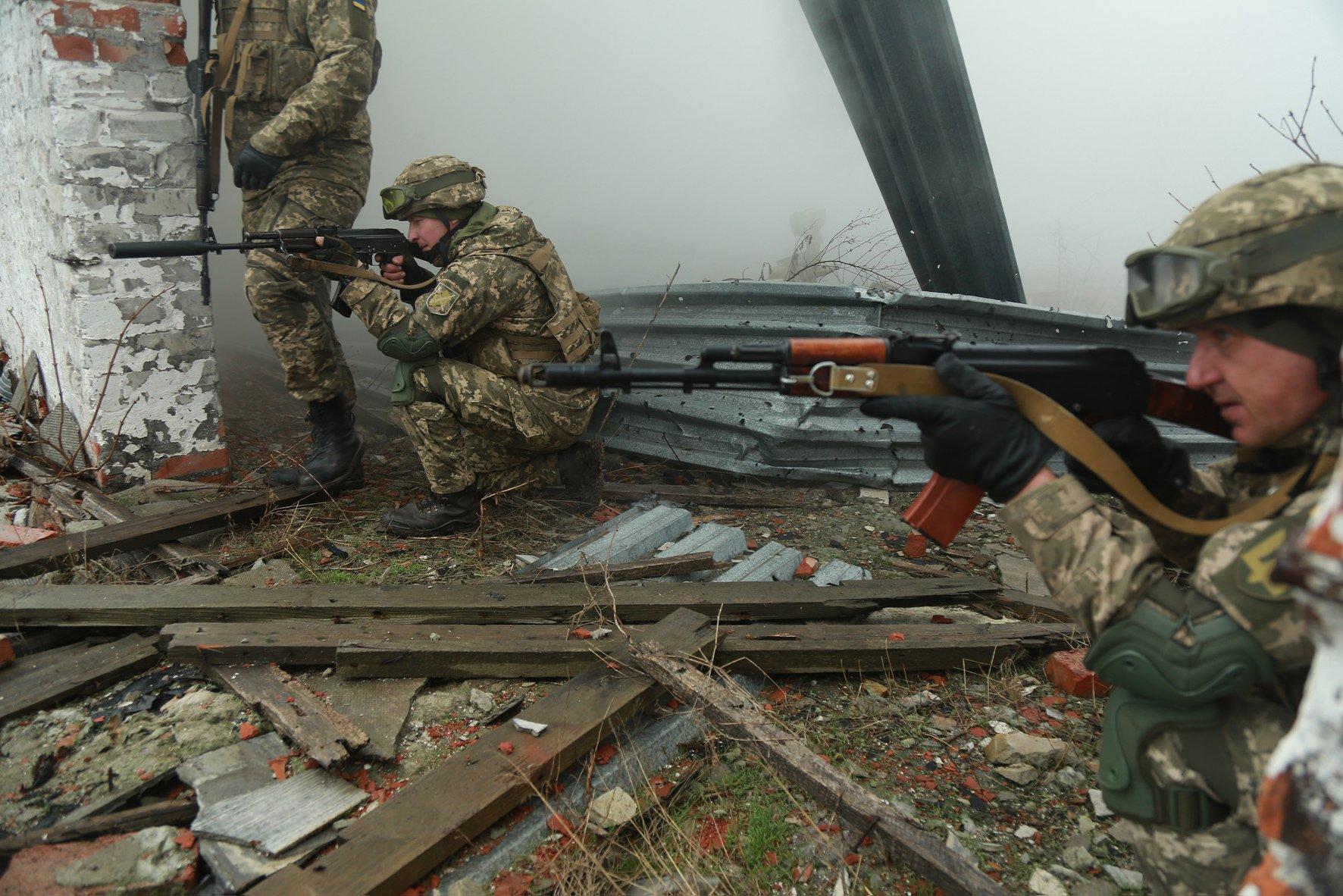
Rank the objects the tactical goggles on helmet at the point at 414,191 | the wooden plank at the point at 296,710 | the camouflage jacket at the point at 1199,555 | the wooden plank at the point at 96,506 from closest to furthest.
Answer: the camouflage jacket at the point at 1199,555 < the wooden plank at the point at 296,710 < the wooden plank at the point at 96,506 < the tactical goggles on helmet at the point at 414,191

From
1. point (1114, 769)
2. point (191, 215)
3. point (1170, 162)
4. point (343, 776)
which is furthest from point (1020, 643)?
point (1170, 162)

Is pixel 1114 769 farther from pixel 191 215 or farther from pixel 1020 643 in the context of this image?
pixel 191 215

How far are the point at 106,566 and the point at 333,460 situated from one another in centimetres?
119

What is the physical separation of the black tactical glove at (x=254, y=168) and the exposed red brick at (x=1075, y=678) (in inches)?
156

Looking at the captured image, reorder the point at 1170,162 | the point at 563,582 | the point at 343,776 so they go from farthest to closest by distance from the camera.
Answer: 1. the point at 1170,162
2. the point at 563,582
3. the point at 343,776

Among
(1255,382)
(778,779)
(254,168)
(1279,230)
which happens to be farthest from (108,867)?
(254,168)

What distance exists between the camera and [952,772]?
7.72ft

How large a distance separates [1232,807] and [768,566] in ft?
6.95

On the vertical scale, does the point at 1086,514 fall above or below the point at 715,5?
below

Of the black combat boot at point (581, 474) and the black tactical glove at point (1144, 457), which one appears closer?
the black tactical glove at point (1144, 457)

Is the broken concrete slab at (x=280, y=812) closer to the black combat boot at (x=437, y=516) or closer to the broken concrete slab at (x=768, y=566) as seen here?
the broken concrete slab at (x=768, y=566)

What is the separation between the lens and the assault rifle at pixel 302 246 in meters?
3.39

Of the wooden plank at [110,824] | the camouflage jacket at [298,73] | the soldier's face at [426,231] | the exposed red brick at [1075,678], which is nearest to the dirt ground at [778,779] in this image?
the exposed red brick at [1075,678]

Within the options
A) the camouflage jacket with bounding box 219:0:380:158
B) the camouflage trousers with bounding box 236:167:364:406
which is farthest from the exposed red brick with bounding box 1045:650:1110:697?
the camouflage jacket with bounding box 219:0:380:158
